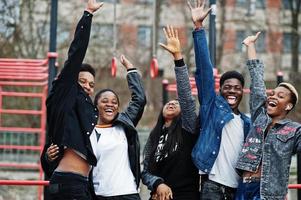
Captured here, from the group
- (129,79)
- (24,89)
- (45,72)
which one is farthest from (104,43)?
(129,79)

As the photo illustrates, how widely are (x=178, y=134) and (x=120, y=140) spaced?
0.46 m

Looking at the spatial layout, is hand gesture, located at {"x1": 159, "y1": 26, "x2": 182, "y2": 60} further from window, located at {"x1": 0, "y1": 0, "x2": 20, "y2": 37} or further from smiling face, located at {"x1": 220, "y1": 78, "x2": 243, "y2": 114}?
window, located at {"x1": 0, "y1": 0, "x2": 20, "y2": 37}

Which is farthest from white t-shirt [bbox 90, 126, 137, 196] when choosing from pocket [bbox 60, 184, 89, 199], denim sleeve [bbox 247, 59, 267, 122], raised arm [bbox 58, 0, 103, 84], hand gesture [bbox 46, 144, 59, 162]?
denim sleeve [bbox 247, 59, 267, 122]

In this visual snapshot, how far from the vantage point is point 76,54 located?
4332 millimetres

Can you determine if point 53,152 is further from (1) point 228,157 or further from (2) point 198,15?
(2) point 198,15

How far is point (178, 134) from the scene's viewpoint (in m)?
5.11

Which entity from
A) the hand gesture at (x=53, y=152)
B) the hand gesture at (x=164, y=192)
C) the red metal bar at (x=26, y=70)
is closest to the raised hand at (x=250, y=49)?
the hand gesture at (x=164, y=192)

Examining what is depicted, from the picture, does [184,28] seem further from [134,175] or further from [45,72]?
[134,175]

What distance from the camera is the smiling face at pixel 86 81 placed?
4.68m

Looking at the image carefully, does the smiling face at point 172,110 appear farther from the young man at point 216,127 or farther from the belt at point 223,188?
the belt at point 223,188

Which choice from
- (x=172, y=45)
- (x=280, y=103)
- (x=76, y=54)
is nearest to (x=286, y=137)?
(x=280, y=103)

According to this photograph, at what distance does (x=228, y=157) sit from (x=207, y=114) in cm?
37

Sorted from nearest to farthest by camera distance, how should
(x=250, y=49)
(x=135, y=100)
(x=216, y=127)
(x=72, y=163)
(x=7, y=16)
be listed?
(x=72, y=163) → (x=216, y=127) → (x=250, y=49) → (x=135, y=100) → (x=7, y=16)

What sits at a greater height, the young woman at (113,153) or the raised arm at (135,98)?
the raised arm at (135,98)
